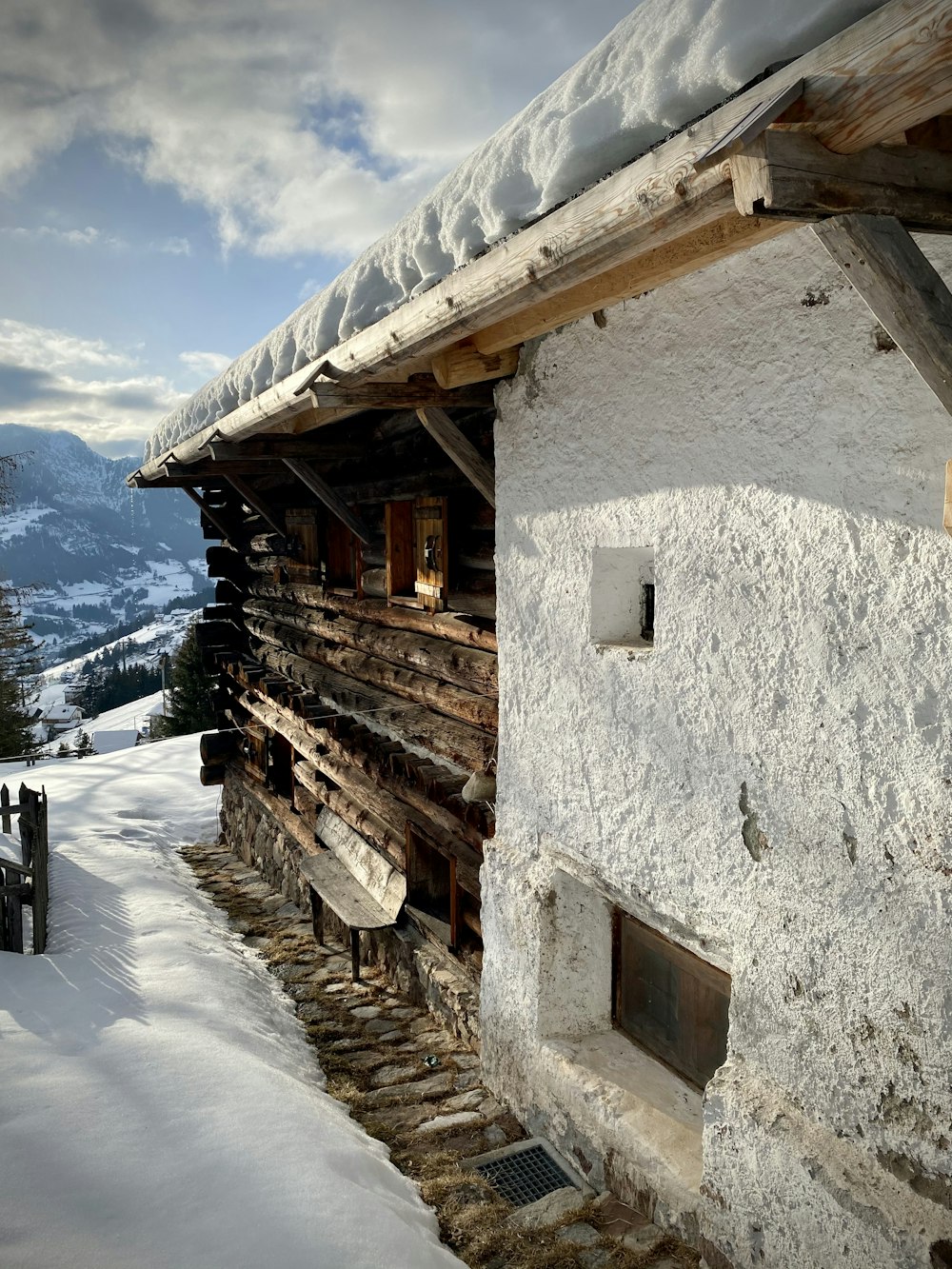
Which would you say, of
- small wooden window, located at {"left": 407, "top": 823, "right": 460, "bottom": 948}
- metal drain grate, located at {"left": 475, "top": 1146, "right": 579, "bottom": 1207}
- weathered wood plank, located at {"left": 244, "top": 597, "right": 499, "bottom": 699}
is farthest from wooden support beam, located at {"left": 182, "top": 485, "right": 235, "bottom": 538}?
metal drain grate, located at {"left": 475, "top": 1146, "right": 579, "bottom": 1207}

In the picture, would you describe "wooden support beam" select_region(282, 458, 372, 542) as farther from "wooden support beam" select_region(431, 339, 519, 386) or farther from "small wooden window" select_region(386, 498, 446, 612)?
"wooden support beam" select_region(431, 339, 519, 386)

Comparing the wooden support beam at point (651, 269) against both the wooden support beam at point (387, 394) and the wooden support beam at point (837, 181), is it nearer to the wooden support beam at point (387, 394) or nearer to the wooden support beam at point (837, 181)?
the wooden support beam at point (837, 181)

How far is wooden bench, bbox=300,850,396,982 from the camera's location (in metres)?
5.23

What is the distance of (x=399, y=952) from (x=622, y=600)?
10.7 ft

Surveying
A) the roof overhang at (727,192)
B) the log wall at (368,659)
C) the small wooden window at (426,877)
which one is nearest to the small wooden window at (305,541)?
the log wall at (368,659)

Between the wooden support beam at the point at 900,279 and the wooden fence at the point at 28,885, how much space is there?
19.1ft

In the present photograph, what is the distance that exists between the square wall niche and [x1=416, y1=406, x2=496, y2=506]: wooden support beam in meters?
0.84

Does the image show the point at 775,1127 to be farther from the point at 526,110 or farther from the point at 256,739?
the point at 256,739

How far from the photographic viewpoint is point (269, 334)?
15.1 feet

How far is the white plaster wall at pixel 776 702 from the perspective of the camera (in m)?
1.97

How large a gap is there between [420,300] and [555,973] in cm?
274

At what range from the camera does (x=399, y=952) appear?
5.29 meters

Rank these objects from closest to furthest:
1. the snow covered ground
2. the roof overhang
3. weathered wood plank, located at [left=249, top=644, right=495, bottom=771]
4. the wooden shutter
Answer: the roof overhang → the snow covered ground → weathered wood plank, located at [left=249, top=644, right=495, bottom=771] → the wooden shutter

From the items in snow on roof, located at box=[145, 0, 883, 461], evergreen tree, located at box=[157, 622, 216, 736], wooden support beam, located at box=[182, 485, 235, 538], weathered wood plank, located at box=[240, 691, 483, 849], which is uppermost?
snow on roof, located at box=[145, 0, 883, 461]
